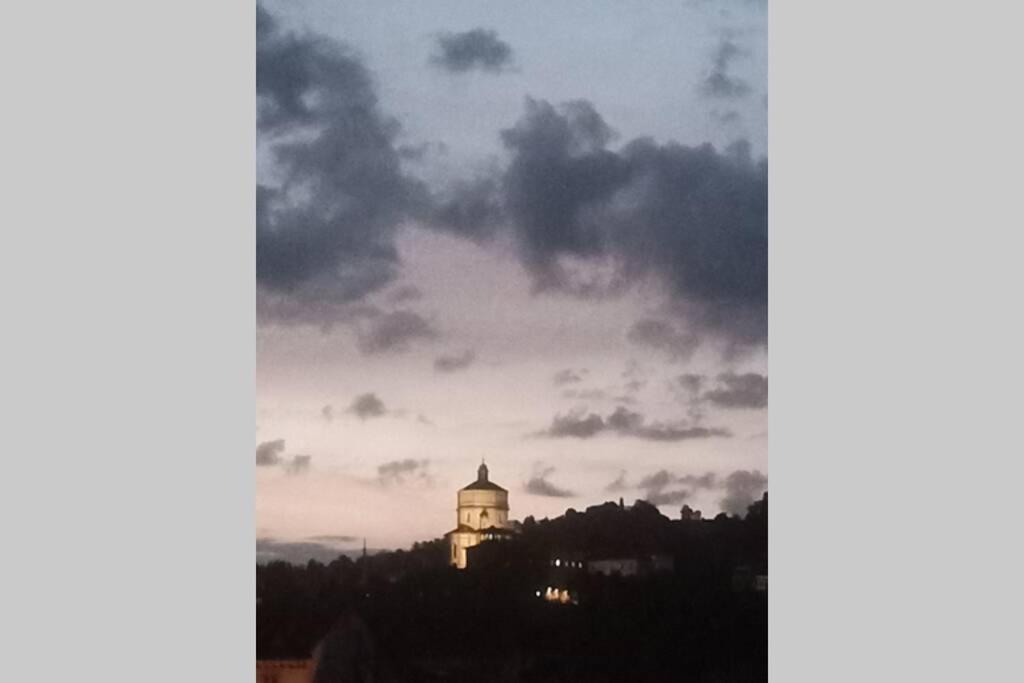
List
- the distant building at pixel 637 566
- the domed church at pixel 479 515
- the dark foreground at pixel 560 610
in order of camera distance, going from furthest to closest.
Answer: the distant building at pixel 637 566 < the dark foreground at pixel 560 610 < the domed church at pixel 479 515

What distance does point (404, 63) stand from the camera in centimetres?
1169

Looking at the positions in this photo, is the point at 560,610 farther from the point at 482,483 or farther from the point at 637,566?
the point at 482,483

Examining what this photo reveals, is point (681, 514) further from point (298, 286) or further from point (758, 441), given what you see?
point (298, 286)

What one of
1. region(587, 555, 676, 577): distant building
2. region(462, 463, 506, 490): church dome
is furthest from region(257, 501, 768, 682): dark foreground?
region(462, 463, 506, 490): church dome

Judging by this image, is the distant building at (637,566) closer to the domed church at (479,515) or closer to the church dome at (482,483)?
the domed church at (479,515)

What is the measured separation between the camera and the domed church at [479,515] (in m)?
11.4

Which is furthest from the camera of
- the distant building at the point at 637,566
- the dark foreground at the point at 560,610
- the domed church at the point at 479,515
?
the distant building at the point at 637,566

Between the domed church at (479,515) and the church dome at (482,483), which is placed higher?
the church dome at (482,483)

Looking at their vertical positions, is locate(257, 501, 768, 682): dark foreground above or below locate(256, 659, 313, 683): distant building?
above

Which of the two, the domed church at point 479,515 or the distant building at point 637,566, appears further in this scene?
the distant building at point 637,566

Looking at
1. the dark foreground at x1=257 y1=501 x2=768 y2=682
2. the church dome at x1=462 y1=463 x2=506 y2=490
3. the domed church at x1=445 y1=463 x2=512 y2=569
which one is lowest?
the dark foreground at x1=257 y1=501 x2=768 y2=682

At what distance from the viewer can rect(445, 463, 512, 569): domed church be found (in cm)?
1141

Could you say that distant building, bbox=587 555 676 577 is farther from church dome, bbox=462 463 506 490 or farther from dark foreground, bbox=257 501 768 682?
church dome, bbox=462 463 506 490

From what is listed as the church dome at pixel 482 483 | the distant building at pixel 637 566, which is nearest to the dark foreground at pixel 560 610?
the distant building at pixel 637 566
